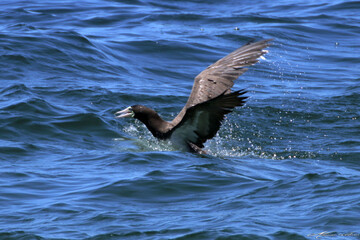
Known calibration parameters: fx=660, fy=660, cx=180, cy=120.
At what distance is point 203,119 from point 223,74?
78cm

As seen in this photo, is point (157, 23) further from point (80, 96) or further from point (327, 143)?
point (327, 143)

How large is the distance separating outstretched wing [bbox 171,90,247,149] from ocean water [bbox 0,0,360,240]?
0.92 ft

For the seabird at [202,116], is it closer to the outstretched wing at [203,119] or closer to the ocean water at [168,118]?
the outstretched wing at [203,119]

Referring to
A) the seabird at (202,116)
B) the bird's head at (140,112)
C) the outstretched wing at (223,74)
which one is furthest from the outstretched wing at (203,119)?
the bird's head at (140,112)

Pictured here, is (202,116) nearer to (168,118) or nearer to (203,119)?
(203,119)

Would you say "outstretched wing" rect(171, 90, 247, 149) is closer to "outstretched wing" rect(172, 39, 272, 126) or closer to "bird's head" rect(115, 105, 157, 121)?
"outstretched wing" rect(172, 39, 272, 126)

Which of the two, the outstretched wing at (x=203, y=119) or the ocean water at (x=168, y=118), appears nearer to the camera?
the ocean water at (x=168, y=118)

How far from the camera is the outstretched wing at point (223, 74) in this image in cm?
819

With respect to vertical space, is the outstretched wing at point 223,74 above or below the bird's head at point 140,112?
above

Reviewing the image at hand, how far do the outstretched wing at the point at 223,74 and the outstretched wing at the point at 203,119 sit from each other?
0.22 meters

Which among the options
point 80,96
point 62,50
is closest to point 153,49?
point 62,50

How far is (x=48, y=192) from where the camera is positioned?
21.7 ft

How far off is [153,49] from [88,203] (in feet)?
27.1

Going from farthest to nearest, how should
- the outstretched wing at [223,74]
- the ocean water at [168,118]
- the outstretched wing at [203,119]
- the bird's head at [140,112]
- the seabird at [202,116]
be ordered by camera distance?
1. the bird's head at [140,112]
2. the outstretched wing at [223,74]
3. the seabird at [202,116]
4. the outstretched wing at [203,119]
5. the ocean water at [168,118]
